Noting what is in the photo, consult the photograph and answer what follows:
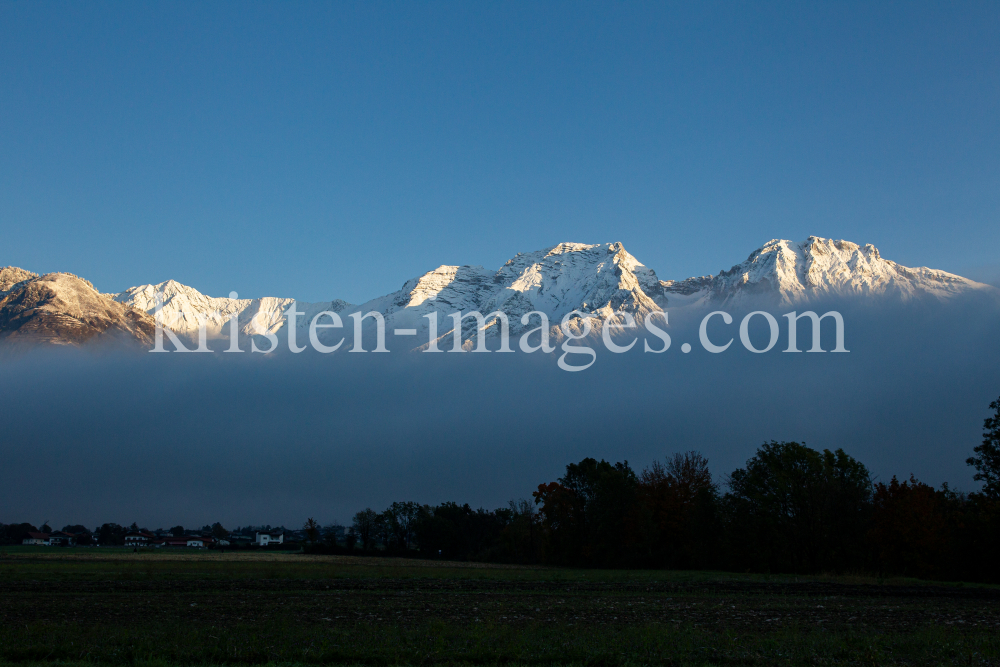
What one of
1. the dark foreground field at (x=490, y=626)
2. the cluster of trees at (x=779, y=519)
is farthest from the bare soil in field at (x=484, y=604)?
the cluster of trees at (x=779, y=519)

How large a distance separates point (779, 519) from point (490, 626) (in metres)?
49.0

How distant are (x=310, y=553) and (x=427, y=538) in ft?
72.7

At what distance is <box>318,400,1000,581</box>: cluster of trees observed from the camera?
→ 46906mm

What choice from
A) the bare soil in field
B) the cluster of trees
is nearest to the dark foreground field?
the bare soil in field

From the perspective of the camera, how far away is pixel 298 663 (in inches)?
546

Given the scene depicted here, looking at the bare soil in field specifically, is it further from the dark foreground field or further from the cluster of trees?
the cluster of trees

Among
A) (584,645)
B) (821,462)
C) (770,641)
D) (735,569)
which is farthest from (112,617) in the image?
(821,462)

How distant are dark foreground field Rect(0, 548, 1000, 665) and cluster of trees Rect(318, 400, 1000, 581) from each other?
1834 cm

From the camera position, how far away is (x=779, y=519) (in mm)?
59562

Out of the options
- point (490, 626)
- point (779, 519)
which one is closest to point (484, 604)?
point (490, 626)

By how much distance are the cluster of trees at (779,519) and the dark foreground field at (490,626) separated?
18.3 meters

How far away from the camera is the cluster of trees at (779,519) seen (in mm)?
46906

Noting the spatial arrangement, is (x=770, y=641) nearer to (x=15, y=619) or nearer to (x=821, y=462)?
(x=15, y=619)

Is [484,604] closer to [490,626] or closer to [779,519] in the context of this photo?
[490,626]
